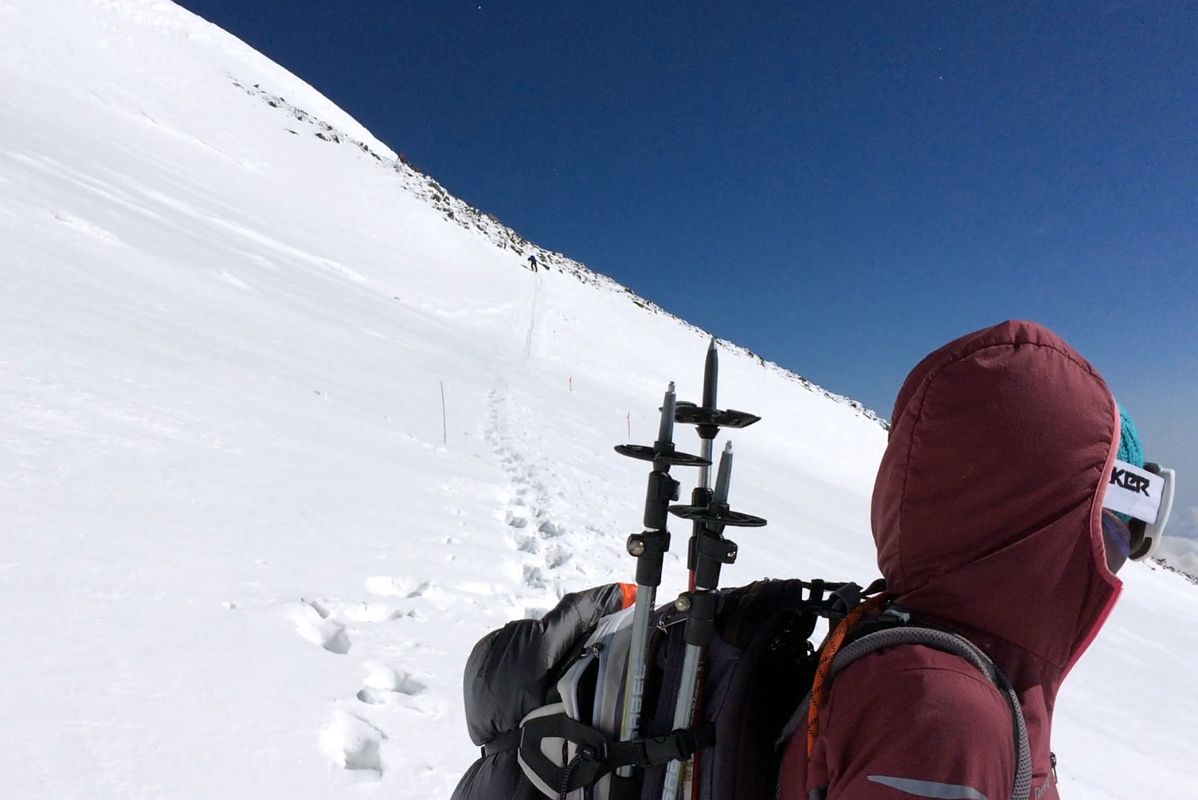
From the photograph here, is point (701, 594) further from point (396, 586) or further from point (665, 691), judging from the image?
point (396, 586)

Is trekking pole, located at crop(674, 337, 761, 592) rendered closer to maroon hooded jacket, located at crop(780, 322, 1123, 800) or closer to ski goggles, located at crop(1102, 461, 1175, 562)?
maroon hooded jacket, located at crop(780, 322, 1123, 800)

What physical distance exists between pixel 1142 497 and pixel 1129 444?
0.12 metres

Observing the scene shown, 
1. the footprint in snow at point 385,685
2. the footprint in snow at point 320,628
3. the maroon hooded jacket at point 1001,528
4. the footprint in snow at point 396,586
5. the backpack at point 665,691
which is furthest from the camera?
the footprint in snow at point 396,586

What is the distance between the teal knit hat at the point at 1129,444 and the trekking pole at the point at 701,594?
0.65m

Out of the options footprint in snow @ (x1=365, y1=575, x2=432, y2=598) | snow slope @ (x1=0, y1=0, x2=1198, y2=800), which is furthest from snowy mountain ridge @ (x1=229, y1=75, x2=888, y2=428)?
footprint in snow @ (x1=365, y1=575, x2=432, y2=598)

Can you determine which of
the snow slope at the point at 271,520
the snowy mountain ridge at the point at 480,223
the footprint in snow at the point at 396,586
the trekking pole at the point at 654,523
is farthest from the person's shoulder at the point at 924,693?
the snowy mountain ridge at the point at 480,223

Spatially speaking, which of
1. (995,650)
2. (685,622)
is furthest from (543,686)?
(995,650)

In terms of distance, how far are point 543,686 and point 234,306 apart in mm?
9095

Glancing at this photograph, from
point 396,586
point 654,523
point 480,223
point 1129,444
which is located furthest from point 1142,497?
point 480,223

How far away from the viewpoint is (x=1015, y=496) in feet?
3.52

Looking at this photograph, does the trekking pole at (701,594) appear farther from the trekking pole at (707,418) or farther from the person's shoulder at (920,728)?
the person's shoulder at (920,728)

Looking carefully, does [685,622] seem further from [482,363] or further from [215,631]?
[482,363]

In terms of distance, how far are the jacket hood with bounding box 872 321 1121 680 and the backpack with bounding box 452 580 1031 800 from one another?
4.6 inches

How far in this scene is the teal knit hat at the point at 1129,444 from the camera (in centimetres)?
121
